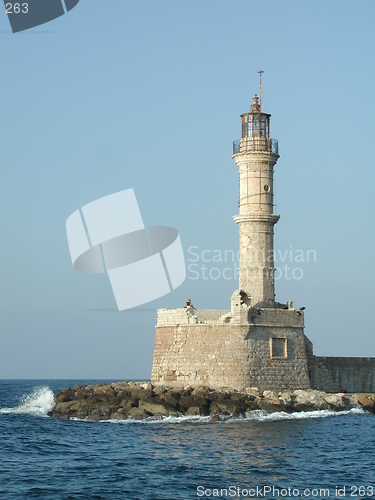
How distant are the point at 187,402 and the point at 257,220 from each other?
795 centimetres

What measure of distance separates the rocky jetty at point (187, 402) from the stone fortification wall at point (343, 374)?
1639mm

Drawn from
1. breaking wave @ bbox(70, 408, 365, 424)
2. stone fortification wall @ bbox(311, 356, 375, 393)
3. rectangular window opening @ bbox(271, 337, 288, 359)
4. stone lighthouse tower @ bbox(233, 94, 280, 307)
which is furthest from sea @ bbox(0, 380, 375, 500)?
stone lighthouse tower @ bbox(233, 94, 280, 307)

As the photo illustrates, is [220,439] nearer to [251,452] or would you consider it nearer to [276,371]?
[251,452]

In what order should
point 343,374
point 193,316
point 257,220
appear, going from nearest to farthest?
point 193,316
point 257,220
point 343,374

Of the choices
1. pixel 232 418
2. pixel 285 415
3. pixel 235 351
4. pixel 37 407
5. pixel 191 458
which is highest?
pixel 235 351

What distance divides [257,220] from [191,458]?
13327 mm

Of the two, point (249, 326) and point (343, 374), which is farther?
point (343, 374)

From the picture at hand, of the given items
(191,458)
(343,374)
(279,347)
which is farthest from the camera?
(343,374)

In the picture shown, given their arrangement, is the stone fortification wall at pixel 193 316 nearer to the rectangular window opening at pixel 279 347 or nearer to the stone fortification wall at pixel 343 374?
the rectangular window opening at pixel 279 347

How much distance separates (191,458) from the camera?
22.3 metres

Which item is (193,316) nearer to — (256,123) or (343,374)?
(343,374)

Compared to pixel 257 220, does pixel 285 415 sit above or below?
below

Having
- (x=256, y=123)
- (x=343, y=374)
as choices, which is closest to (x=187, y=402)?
(x=343, y=374)

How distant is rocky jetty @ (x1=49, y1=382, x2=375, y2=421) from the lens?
29469mm
